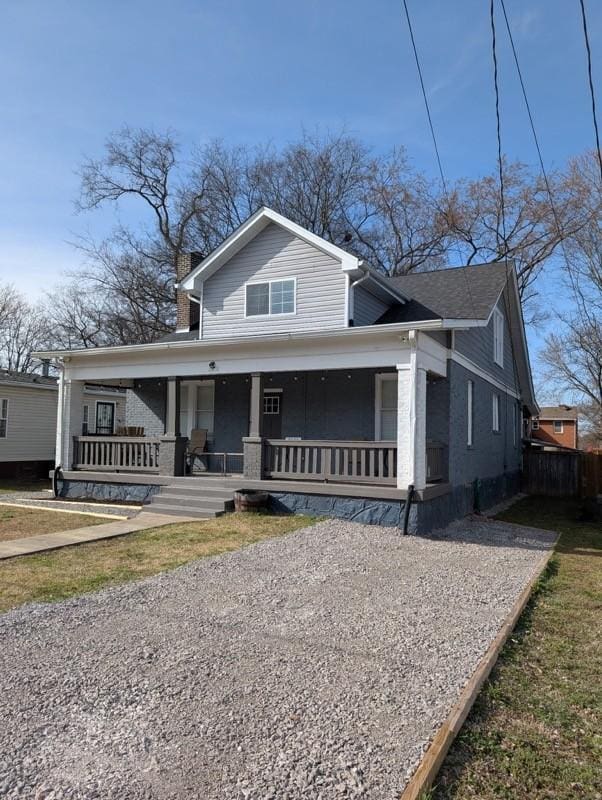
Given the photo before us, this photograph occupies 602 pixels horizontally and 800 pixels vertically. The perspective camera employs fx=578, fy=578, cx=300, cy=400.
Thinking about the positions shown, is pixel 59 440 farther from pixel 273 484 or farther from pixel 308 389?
pixel 308 389

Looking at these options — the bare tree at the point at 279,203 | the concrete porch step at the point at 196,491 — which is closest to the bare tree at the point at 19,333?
the bare tree at the point at 279,203

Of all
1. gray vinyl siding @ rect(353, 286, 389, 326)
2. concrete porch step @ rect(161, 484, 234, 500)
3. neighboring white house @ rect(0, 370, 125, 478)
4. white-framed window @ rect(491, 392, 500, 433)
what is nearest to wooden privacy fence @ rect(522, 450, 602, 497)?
white-framed window @ rect(491, 392, 500, 433)

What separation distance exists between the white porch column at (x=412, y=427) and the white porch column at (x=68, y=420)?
8.25 m

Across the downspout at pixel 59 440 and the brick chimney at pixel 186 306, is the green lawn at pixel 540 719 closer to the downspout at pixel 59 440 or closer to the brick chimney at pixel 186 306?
the downspout at pixel 59 440

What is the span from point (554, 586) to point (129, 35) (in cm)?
995

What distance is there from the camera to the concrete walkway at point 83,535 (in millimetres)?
8031

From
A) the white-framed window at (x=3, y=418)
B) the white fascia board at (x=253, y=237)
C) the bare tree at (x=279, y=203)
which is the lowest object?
the white-framed window at (x=3, y=418)

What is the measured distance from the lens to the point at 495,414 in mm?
16719

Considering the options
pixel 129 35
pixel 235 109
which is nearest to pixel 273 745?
pixel 129 35

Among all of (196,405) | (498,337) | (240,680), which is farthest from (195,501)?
(498,337)

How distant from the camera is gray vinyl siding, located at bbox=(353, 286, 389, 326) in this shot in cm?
1304

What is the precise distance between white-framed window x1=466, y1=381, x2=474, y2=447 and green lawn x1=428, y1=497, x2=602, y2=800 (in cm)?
710

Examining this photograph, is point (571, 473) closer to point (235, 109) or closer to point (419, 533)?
point (419, 533)

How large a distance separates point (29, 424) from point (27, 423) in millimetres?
105
